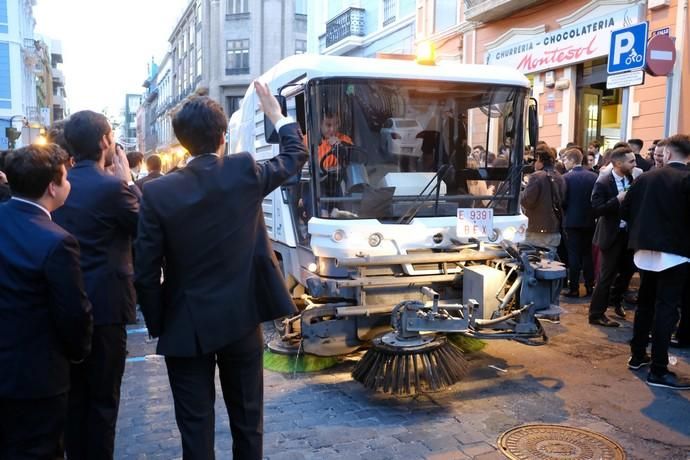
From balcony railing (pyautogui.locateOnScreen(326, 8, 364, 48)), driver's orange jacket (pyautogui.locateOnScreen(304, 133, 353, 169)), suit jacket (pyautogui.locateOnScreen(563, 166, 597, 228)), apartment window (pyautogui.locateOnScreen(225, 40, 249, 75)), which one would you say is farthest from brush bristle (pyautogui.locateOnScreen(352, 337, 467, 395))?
apartment window (pyautogui.locateOnScreen(225, 40, 249, 75))

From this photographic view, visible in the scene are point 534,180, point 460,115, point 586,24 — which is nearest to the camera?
point 460,115

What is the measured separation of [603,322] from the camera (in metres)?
6.76

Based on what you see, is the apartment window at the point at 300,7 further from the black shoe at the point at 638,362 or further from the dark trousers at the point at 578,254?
the black shoe at the point at 638,362

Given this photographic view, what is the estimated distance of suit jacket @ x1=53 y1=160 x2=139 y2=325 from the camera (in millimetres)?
3053

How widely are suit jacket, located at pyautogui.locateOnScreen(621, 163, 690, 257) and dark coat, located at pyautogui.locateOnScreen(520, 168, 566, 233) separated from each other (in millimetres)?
2864

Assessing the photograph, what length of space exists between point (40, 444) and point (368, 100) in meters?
3.65

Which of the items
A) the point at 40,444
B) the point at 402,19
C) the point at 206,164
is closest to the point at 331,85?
the point at 206,164

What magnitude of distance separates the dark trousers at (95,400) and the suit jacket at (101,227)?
121 mm

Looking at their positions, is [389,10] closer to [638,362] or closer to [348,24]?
[348,24]

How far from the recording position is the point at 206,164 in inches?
106

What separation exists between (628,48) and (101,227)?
23.2ft

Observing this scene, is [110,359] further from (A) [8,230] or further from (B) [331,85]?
(B) [331,85]

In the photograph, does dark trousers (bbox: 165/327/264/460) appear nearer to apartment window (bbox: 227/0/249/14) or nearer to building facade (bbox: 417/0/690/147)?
building facade (bbox: 417/0/690/147)

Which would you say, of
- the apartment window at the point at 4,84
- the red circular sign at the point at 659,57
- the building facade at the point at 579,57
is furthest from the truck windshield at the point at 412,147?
the apartment window at the point at 4,84
